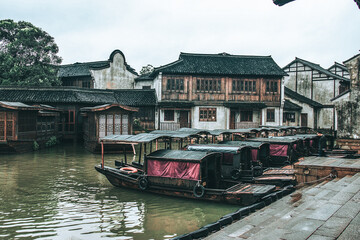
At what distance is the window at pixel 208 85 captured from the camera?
32097 millimetres

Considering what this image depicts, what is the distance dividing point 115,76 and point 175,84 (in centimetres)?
961

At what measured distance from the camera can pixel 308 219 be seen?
5.91 metres

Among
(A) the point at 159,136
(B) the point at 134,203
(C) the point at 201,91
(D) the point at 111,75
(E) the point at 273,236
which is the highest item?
(D) the point at 111,75

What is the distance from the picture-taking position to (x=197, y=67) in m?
32.3

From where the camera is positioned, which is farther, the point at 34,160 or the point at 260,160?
the point at 34,160

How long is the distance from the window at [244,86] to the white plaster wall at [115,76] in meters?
13.1

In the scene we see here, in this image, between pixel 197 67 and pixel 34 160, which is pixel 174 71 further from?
pixel 34 160

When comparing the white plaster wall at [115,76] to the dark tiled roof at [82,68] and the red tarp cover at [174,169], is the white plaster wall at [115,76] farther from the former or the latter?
the red tarp cover at [174,169]

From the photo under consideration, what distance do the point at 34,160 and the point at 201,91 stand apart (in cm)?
1733

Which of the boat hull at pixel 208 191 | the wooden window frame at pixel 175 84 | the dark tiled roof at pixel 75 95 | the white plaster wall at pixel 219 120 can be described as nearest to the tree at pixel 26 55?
the dark tiled roof at pixel 75 95

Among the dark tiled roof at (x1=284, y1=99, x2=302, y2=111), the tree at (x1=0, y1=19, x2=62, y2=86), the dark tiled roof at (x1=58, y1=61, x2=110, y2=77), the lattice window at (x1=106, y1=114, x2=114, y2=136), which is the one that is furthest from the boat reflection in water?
the dark tiled roof at (x1=58, y1=61, x2=110, y2=77)

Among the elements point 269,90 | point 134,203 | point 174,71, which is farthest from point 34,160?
point 269,90

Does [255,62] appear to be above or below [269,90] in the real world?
above

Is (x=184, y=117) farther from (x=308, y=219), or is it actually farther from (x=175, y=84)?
(x=308, y=219)
